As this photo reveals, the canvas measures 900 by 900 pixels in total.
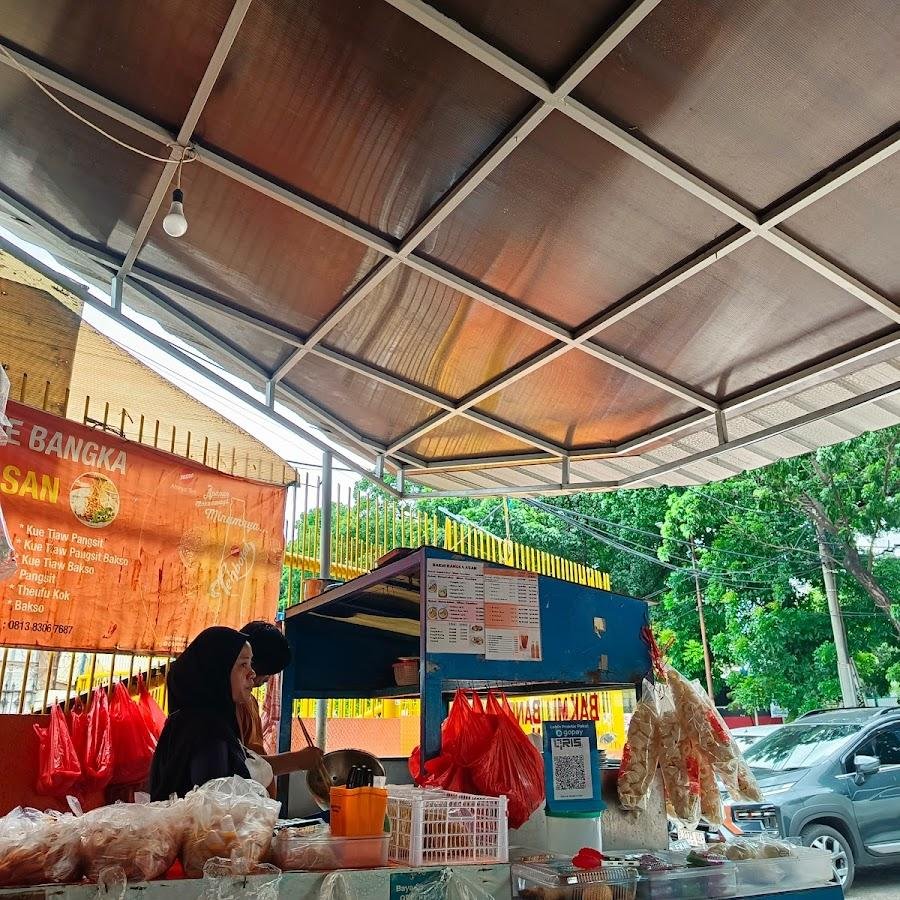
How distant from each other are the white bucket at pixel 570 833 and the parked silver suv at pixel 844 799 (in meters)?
5.23

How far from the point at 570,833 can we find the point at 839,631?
46.3ft

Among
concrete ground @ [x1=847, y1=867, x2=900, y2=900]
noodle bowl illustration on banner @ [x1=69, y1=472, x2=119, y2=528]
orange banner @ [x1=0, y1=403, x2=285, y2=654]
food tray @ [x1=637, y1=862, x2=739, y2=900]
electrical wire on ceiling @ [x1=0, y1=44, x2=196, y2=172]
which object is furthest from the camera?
concrete ground @ [x1=847, y1=867, x2=900, y2=900]

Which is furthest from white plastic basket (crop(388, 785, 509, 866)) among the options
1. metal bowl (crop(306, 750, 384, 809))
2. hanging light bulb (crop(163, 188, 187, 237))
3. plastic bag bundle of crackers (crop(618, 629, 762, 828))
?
hanging light bulb (crop(163, 188, 187, 237))

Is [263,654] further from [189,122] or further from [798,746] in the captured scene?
[798,746]

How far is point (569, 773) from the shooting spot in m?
2.69

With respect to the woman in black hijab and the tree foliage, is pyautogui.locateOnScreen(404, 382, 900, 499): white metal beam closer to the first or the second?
the woman in black hijab

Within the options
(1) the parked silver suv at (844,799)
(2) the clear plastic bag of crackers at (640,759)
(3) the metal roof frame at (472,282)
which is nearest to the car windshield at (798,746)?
(1) the parked silver suv at (844,799)

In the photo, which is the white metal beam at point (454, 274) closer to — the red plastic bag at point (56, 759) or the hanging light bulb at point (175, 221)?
the hanging light bulb at point (175, 221)

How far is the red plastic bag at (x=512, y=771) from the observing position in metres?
2.47

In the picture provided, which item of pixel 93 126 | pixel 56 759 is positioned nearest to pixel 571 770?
pixel 56 759

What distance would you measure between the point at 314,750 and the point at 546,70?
2.89m

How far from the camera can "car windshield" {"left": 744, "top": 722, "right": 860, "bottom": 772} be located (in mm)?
7684

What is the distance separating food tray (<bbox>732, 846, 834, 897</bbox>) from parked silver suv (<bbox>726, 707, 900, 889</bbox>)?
16.4 ft

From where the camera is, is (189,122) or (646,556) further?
(646,556)
